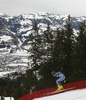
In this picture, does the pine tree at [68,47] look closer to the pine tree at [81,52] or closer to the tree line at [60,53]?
the tree line at [60,53]

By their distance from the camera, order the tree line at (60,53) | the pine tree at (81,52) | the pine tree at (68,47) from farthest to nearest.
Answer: the pine tree at (68,47) → the tree line at (60,53) → the pine tree at (81,52)

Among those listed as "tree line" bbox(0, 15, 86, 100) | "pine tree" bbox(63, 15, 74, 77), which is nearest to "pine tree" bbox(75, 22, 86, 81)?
"tree line" bbox(0, 15, 86, 100)

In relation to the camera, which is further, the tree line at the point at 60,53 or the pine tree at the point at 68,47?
the pine tree at the point at 68,47

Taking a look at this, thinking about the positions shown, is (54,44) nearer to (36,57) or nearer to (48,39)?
(48,39)

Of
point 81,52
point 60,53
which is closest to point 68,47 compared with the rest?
point 60,53

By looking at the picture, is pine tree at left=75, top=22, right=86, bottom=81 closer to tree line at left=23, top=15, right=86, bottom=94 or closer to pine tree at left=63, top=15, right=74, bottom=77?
tree line at left=23, top=15, right=86, bottom=94

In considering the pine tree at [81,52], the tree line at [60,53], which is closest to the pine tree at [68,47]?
the tree line at [60,53]

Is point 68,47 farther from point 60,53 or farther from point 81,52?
point 81,52

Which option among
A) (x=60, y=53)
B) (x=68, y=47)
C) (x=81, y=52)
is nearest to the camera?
(x=81, y=52)

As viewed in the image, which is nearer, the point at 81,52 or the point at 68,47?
the point at 81,52

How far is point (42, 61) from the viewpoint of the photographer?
29562 millimetres

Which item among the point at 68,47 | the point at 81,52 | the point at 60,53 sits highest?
the point at 68,47

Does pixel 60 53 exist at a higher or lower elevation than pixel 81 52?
lower

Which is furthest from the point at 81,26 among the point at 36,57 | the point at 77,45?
the point at 36,57
